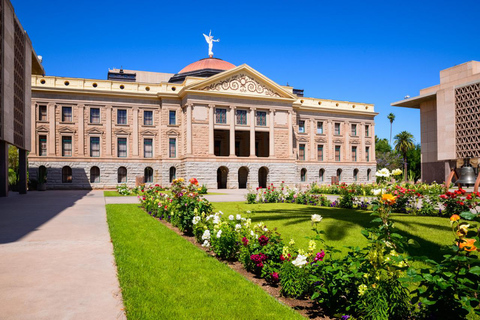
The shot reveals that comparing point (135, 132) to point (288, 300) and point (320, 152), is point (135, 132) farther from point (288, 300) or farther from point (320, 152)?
point (288, 300)

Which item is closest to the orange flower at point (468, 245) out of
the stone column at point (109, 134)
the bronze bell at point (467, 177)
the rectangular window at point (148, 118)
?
the bronze bell at point (467, 177)

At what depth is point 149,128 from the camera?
139 ft

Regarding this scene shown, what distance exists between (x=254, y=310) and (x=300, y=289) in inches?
31.4

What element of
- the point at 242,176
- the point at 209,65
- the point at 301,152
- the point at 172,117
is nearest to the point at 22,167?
the point at 172,117

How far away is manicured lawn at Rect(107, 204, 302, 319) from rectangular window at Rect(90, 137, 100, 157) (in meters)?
35.4

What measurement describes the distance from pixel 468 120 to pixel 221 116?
26.5m

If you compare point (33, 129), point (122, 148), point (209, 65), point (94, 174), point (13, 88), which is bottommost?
point (94, 174)

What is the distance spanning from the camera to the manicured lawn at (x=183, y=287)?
4.47 metres

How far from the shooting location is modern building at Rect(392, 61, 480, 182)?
115ft

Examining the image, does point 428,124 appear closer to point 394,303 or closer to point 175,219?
point 175,219

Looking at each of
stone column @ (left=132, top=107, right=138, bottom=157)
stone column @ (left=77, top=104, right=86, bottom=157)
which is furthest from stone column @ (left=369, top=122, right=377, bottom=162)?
stone column @ (left=77, top=104, right=86, bottom=157)

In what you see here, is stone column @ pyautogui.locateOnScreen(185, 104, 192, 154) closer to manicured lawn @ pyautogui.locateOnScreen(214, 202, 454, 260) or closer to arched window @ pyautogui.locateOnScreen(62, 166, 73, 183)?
arched window @ pyautogui.locateOnScreen(62, 166, 73, 183)

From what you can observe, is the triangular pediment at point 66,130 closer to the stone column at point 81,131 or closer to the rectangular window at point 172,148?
the stone column at point 81,131

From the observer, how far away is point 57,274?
5891mm
